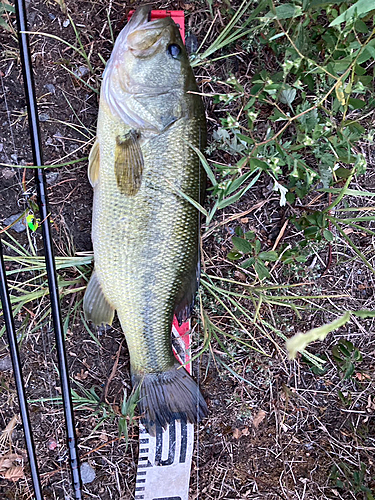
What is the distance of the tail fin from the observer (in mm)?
1630

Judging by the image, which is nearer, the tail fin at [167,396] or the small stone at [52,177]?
the tail fin at [167,396]

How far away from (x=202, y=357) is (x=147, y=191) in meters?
0.88

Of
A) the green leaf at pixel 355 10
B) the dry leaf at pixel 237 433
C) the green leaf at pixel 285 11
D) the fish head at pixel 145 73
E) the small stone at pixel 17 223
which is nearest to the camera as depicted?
the green leaf at pixel 355 10

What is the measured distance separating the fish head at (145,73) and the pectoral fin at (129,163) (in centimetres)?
6

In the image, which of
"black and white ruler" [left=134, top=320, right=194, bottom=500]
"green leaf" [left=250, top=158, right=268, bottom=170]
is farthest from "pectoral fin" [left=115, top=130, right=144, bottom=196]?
"black and white ruler" [left=134, top=320, right=194, bottom=500]

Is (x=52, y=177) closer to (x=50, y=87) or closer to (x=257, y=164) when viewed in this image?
(x=50, y=87)

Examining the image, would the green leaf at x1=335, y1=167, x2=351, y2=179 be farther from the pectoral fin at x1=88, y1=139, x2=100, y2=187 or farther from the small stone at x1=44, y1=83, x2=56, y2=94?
the small stone at x1=44, y1=83, x2=56, y2=94

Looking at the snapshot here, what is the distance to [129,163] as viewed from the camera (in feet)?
4.74

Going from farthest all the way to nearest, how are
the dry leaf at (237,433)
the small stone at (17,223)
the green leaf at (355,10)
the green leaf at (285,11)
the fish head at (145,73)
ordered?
the dry leaf at (237,433) < the small stone at (17,223) < the fish head at (145,73) < the green leaf at (285,11) < the green leaf at (355,10)

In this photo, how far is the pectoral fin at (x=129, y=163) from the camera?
1444 millimetres

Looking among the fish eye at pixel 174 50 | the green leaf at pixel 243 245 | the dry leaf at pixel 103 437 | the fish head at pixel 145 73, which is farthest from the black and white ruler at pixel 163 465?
the fish eye at pixel 174 50

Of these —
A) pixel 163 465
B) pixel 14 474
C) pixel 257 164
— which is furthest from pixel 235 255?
pixel 14 474

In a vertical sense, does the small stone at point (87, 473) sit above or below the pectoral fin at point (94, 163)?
below

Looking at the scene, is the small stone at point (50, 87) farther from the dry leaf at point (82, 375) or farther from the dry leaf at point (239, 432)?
the dry leaf at point (239, 432)
